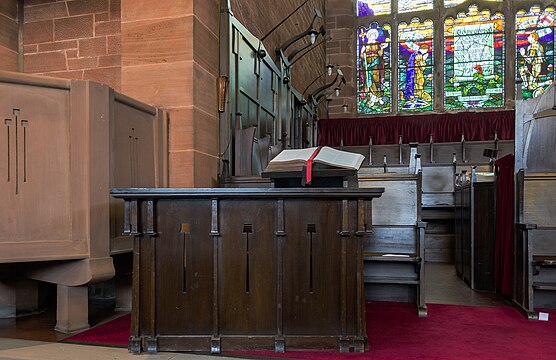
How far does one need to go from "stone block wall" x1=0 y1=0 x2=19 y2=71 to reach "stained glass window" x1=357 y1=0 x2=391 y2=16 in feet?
26.8

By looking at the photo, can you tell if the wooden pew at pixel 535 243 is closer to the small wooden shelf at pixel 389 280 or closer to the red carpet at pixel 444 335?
the red carpet at pixel 444 335

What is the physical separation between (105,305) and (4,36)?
2.58 metres

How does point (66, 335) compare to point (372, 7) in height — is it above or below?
below

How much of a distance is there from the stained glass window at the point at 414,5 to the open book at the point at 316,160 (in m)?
9.14

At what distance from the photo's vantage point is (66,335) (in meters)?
2.46

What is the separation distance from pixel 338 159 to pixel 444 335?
1.15 meters

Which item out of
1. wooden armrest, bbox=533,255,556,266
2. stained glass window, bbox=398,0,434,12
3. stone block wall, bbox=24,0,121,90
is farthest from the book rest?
stained glass window, bbox=398,0,434,12

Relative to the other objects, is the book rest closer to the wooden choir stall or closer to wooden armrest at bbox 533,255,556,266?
the wooden choir stall

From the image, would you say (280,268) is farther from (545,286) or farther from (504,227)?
(504,227)

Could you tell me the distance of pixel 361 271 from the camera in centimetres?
217

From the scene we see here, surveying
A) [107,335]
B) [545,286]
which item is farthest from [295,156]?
[545,286]

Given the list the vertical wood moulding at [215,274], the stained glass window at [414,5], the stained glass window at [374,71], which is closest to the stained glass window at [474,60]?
the stained glass window at [414,5]

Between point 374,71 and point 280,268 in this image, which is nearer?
point 280,268

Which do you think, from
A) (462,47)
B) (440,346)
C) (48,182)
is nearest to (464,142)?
(462,47)
